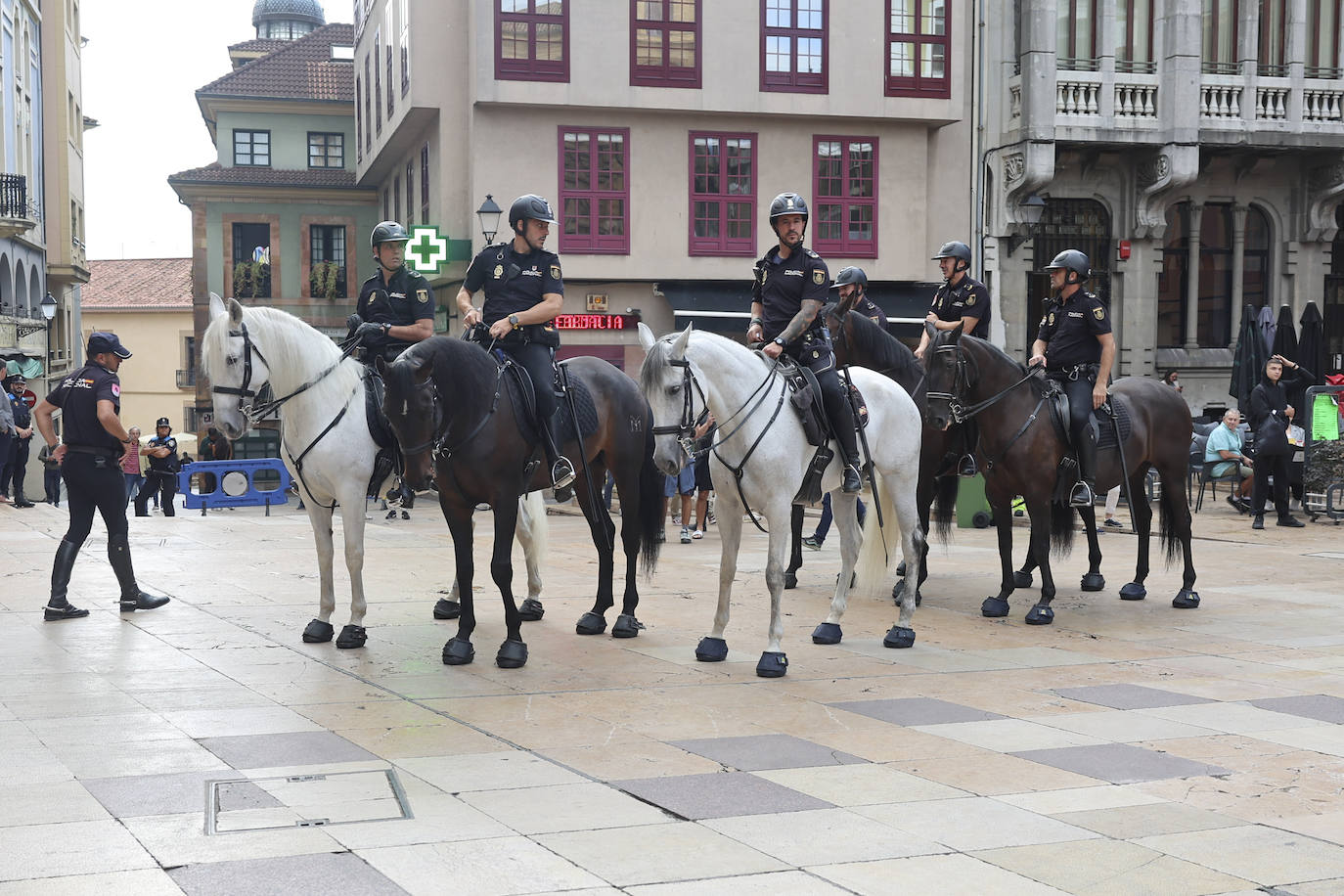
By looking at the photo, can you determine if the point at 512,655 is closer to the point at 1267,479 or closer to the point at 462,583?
the point at 462,583

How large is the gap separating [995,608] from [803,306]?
3.10m

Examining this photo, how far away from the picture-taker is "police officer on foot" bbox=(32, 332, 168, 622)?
33.3 feet

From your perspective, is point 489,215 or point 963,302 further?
point 489,215

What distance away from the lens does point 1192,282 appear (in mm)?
30109

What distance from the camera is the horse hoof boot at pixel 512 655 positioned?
8.18 m

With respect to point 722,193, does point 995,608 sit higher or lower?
lower

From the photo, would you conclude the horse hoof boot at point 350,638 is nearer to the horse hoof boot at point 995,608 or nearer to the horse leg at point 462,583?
the horse leg at point 462,583

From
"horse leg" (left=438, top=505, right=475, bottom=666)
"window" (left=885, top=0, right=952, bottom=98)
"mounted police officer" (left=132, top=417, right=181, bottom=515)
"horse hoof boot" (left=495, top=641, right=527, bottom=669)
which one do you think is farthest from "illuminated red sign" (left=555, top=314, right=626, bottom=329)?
"horse hoof boot" (left=495, top=641, right=527, bottom=669)

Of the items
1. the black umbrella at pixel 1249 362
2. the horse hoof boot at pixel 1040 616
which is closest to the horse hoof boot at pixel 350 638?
the horse hoof boot at pixel 1040 616

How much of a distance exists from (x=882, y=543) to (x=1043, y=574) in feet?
3.91

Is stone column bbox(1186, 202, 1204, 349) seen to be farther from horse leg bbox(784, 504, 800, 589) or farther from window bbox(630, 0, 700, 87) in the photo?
horse leg bbox(784, 504, 800, 589)

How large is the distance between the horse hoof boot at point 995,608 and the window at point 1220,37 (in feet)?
73.3

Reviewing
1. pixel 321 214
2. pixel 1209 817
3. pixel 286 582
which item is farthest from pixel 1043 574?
pixel 321 214

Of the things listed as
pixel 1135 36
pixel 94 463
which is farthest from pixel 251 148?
pixel 94 463
